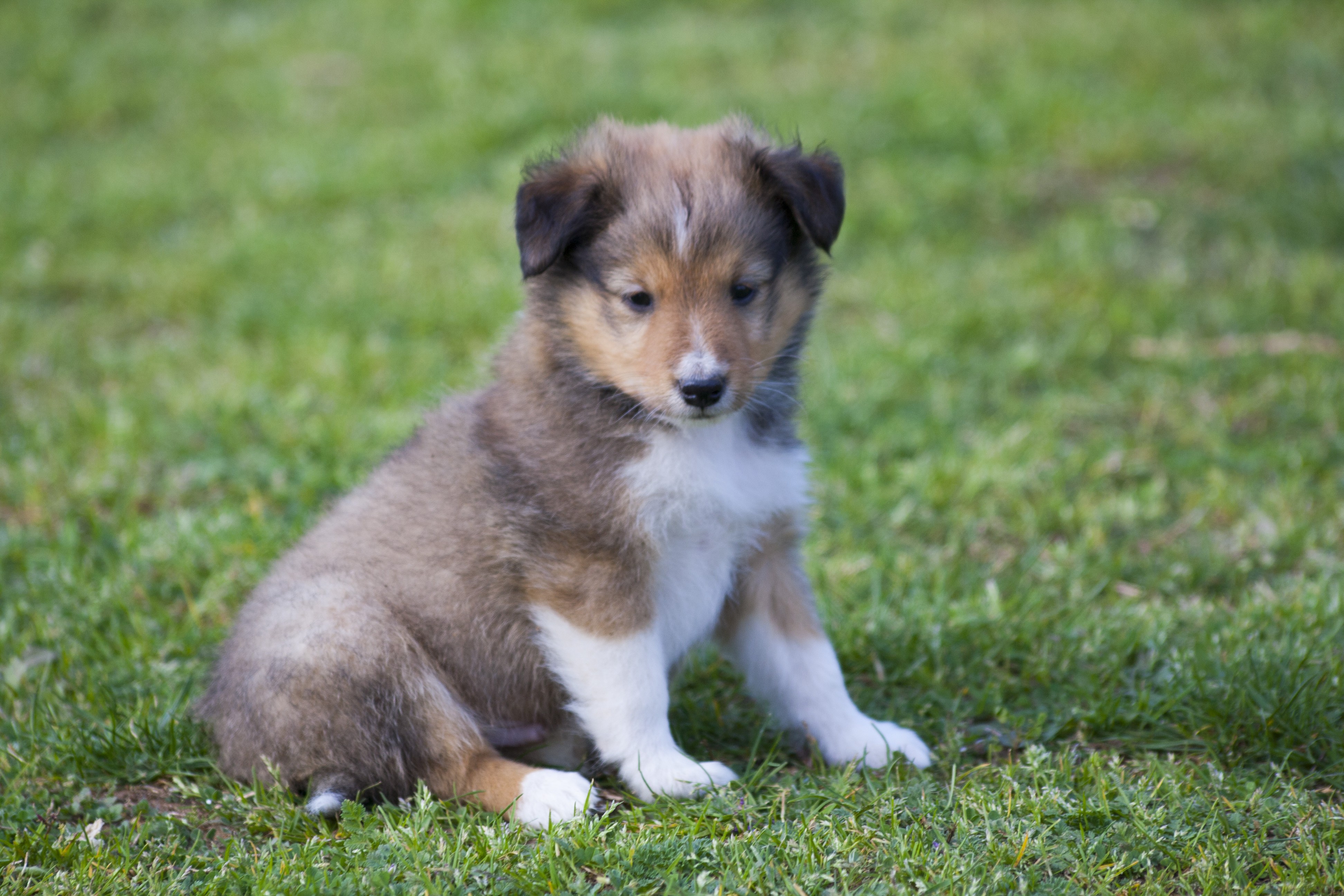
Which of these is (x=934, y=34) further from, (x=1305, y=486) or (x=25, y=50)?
(x=25, y=50)

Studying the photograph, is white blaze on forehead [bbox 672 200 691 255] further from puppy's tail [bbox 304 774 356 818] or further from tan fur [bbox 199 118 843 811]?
puppy's tail [bbox 304 774 356 818]

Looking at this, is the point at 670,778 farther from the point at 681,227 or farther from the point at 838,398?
the point at 838,398

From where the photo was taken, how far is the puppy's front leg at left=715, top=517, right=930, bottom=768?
3781 mm

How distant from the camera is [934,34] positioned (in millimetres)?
10703

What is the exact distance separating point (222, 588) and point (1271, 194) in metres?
7.07

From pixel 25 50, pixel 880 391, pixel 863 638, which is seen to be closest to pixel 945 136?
pixel 880 391

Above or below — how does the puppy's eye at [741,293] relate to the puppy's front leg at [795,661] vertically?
above

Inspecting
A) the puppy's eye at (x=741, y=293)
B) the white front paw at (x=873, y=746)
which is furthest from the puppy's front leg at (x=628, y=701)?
the puppy's eye at (x=741, y=293)

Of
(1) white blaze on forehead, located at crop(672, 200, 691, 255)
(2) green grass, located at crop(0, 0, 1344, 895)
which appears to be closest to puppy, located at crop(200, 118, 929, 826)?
(1) white blaze on forehead, located at crop(672, 200, 691, 255)

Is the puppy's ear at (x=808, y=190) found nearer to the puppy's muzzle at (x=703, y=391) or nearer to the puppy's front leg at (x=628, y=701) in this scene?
the puppy's muzzle at (x=703, y=391)

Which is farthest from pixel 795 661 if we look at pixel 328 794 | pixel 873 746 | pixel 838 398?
pixel 838 398

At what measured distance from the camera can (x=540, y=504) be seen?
354cm

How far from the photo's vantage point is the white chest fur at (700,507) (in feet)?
11.5

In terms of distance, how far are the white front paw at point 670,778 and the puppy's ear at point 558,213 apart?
141 centimetres
